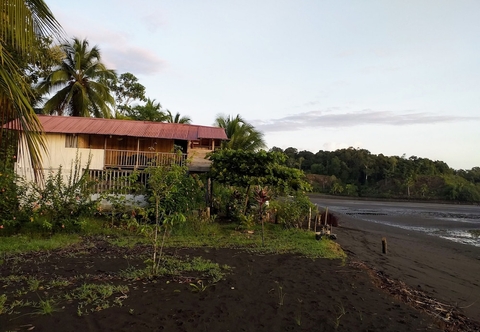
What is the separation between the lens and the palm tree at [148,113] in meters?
27.1

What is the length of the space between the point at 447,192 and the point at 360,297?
51.0 meters

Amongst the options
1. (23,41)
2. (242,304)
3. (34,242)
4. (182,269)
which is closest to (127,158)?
(34,242)

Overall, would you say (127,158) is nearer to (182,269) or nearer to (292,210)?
(292,210)

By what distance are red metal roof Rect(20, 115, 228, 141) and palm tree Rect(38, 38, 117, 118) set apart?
14.5 feet

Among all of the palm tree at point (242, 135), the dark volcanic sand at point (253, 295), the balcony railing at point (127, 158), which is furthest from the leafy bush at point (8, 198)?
the palm tree at point (242, 135)

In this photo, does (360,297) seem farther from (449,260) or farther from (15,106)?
(449,260)

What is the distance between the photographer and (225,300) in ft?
17.4

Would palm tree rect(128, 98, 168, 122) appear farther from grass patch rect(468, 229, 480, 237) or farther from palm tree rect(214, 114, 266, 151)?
grass patch rect(468, 229, 480, 237)

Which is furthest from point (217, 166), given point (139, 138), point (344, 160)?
point (344, 160)

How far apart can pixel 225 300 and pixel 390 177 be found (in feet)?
183

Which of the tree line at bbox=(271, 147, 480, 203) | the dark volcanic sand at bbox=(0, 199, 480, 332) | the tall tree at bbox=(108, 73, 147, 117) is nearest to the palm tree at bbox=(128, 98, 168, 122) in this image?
the tall tree at bbox=(108, 73, 147, 117)

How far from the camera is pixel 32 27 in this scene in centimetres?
314

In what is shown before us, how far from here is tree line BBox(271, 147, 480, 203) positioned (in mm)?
50147

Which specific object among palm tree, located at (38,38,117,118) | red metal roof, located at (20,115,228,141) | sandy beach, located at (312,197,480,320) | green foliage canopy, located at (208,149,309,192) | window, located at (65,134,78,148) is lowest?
sandy beach, located at (312,197,480,320)
